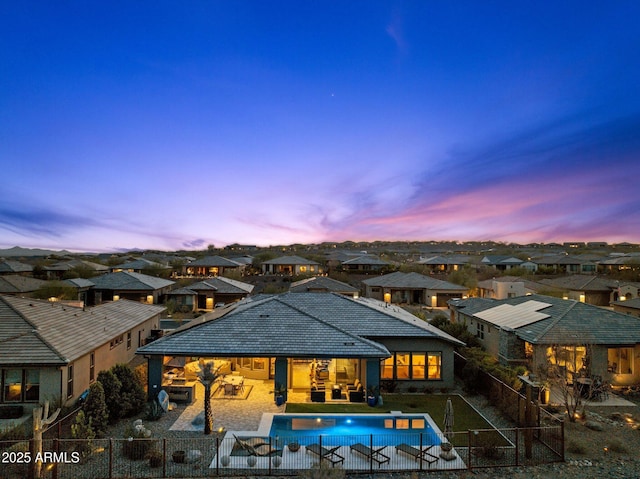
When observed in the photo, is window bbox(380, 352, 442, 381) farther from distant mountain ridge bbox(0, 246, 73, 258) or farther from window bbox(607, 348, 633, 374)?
distant mountain ridge bbox(0, 246, 73, 258)

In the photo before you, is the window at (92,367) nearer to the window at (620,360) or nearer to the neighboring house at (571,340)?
the neighboring house at (571,340)

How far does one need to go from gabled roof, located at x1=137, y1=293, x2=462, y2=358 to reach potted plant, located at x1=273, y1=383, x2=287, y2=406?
5.19 ft

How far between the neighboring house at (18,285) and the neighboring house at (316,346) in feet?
107

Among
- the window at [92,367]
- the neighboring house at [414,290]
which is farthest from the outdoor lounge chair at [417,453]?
the neighboring house at [414,290]

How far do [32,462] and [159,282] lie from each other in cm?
3988

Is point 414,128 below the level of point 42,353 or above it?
above

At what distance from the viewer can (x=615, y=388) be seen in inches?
747

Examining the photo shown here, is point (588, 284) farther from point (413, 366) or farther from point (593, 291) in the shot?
point (413, 366)

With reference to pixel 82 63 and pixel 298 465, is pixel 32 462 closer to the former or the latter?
pixel 298 465

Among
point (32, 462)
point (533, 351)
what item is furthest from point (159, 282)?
point (533, 351)

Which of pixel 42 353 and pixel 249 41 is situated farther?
pixel 249 41

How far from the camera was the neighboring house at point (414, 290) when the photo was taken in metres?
47.9

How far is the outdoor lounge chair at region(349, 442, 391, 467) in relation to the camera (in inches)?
440

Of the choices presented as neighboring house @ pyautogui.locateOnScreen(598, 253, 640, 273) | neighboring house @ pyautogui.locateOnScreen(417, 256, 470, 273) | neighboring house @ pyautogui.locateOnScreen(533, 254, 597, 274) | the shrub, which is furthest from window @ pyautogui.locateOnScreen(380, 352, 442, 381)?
neighboring house @ pyautogui.locateOnScreen(598, 253, 640, 273)
